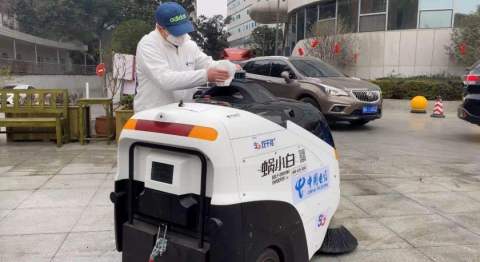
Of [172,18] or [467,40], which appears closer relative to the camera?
[172,18]

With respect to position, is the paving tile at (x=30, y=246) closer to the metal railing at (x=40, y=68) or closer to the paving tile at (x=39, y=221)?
the paving tile at (x=39, y=221)

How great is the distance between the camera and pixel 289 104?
9.52ft

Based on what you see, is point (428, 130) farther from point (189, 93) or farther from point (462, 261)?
point (189, 93)

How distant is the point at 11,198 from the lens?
4.73m

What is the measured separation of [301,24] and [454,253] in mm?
24795

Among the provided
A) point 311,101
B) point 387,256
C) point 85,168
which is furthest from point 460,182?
point 85,168

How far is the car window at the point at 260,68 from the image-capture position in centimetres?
1105

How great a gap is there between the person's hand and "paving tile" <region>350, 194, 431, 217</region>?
250cm

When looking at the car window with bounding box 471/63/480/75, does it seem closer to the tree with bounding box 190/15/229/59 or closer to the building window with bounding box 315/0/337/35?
the building window with bounding box 315/0/337/35

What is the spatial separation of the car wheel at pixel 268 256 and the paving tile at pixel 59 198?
109 inches

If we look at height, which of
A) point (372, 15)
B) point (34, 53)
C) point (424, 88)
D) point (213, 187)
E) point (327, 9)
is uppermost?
point (327, 9)

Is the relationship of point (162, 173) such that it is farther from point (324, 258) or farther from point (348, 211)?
point (348, 211)

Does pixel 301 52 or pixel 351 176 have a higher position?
pixel 301 52

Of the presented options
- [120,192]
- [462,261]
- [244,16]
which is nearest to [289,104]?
[120,192]
